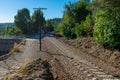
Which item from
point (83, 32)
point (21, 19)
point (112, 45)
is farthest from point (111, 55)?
point (21, 19)

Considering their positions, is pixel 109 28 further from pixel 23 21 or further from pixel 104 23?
pixel 23 21

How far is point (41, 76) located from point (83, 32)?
108 feet

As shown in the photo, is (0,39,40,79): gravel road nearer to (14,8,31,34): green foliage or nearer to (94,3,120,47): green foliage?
(94,3,120,47): green foliage

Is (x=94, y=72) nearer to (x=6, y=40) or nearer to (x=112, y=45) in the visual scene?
(x=112, y=45)

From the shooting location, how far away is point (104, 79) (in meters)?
14.1

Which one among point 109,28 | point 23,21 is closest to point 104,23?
point 109,28

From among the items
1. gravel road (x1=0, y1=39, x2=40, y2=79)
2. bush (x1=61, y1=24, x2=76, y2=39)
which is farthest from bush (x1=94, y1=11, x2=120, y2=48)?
bush (x1=61, y1=24, x2=76, y2=39)

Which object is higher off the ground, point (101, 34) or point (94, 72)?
point (101, 34)

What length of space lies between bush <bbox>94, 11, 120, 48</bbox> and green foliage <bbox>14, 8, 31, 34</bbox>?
80.5 meters

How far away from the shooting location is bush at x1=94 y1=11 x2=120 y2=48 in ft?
78.1

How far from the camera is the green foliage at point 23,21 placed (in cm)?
10631

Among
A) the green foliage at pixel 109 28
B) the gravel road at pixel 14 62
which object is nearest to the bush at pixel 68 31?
the gravel road at pixel 14 62

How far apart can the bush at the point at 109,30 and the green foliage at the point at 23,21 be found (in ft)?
264

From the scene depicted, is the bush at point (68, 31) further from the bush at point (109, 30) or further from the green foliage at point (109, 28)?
the green foliage at point (109, 28)
